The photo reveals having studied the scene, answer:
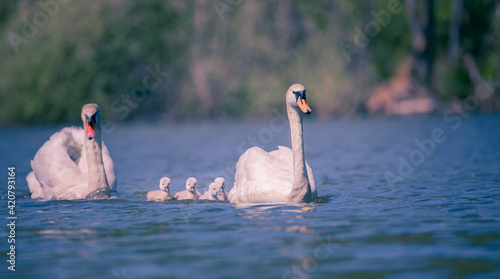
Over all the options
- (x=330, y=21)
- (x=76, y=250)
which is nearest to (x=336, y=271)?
(x=76, y=250)

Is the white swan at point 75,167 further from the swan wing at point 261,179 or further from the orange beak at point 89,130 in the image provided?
the swan wing at point 261,179

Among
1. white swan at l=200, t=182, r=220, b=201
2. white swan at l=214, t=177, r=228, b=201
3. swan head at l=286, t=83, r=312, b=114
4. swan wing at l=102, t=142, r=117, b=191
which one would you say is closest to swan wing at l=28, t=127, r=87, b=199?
swan wing at l=102, t=142, r=117, b=191

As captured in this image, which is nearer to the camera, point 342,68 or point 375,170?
point 375,170

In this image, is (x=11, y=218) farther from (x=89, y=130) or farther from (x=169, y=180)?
(x=169, y=180)

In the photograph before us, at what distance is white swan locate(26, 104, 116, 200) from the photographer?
44.5ft

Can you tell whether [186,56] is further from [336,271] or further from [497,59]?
[336,271]

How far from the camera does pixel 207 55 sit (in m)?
59.7

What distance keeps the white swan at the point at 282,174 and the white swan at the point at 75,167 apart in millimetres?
2383

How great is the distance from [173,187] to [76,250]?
706cm

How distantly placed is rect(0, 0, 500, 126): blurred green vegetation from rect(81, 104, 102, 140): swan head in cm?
3806

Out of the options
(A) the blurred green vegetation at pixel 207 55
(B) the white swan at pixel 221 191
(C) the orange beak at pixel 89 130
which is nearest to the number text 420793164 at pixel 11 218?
(C) the orange beak at pixel 89 130

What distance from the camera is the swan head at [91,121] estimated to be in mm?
13090

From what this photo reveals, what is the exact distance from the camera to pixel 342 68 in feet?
172

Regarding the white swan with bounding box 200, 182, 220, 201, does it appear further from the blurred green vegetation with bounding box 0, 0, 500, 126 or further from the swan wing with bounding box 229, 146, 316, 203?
the blurred green vegetation with bounding box 0, 0, 500, 126
